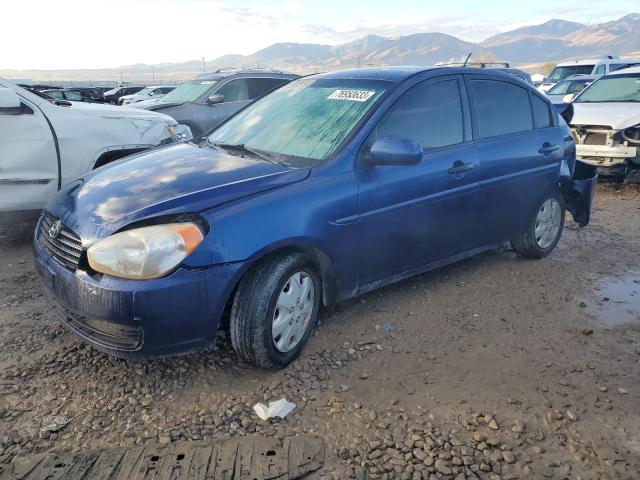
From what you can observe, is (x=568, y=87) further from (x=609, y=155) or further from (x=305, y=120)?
(x=305, y=120)

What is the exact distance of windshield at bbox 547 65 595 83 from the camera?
669 inches

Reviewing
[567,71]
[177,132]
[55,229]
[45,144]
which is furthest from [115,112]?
[567,71]

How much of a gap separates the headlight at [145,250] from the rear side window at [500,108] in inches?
98.7

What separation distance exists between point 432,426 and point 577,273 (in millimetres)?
2760

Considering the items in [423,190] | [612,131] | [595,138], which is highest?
[423,190]

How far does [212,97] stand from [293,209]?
7011 mm

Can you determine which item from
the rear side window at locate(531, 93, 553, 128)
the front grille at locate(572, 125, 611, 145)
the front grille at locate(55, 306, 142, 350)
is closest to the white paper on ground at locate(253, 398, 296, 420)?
the front grille at locate(55, 306, 142, 350)

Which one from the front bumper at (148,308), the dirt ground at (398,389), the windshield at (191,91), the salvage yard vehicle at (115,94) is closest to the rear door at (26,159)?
the dirt ground at (398,389)

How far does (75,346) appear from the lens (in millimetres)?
3359

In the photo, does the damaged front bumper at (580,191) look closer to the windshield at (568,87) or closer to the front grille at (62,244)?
the front grille at (62,244)

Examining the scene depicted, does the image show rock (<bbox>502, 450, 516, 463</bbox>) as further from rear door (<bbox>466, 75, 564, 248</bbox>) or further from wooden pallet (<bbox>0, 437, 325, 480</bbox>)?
rear door (<bbox>466, 75, 564, 248</bbox>)

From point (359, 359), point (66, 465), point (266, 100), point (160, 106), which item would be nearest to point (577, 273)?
point (359, 359)

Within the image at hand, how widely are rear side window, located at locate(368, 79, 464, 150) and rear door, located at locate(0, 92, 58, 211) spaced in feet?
10.6

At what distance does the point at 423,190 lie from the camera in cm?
368
